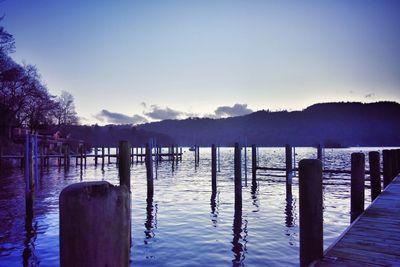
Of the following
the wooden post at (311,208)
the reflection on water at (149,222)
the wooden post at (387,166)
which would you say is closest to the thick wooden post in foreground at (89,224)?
the wooden post at (311,208)

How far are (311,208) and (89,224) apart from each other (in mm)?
3011

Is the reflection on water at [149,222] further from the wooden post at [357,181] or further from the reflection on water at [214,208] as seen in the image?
the wooden post at [357,181]

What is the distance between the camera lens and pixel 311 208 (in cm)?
376

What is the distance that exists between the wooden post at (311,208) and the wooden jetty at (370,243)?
0.58 feet

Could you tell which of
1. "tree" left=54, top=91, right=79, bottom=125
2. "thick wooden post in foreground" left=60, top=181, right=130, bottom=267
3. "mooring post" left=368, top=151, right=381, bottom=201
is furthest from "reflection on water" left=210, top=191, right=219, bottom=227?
"tree" left=54, top=91, right=79, bottom=125

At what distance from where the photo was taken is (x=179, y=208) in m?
13.9

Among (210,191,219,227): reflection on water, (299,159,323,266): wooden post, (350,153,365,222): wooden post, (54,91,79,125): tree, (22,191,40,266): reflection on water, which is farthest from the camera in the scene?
(54,91,79,125): tree

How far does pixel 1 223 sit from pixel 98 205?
11791mm

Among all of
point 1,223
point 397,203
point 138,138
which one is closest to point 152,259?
point 397,203

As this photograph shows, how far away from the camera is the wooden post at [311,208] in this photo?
12.3 ft

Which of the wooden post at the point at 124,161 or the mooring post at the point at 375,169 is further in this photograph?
the wooden post at the point at 124,161

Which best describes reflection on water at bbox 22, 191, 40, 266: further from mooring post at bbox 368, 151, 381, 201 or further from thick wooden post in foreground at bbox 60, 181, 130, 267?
mooring post at bbox 368, 151, 381, 201

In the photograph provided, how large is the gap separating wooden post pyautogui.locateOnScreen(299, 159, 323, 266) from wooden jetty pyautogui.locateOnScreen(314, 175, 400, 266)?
177mm

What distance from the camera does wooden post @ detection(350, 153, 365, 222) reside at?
608 centimetres
